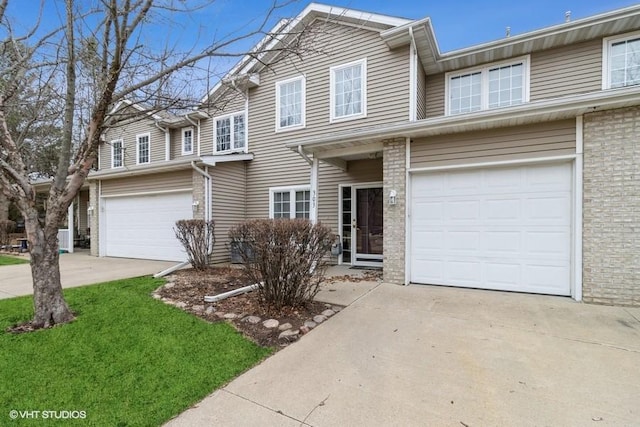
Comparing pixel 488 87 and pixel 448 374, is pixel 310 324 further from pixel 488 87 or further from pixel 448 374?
pixel 488 87

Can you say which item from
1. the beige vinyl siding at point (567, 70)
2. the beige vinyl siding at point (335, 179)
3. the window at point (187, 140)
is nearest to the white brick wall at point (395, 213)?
the beige vinyl siding at point (335, 179)

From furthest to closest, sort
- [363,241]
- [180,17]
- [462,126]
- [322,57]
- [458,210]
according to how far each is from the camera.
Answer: [322,57], [363,241], [458,210], [462,126], [180,17]

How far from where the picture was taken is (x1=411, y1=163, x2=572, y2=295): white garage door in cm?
543

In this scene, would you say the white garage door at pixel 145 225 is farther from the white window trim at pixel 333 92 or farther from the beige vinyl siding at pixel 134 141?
the white window trim at pixel 333 92

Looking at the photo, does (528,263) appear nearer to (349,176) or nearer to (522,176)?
(522,176)

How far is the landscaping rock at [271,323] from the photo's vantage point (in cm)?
414

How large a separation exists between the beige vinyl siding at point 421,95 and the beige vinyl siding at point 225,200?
223 inches

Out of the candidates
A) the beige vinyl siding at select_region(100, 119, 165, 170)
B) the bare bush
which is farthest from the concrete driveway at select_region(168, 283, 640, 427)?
the bare bush

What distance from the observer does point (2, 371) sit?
120 inches

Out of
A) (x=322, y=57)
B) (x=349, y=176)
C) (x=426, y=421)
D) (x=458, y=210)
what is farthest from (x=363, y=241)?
(x=426, y=421)

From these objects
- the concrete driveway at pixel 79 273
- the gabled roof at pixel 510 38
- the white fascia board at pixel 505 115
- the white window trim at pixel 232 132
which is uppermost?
the gabled roof at pixel 510 38

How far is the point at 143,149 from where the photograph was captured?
46.1 ft

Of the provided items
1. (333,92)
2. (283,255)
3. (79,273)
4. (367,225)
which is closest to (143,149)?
(79,273)

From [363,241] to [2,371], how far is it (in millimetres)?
7087
